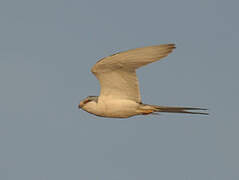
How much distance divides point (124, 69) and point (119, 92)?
2.69 feet

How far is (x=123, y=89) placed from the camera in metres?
12.7

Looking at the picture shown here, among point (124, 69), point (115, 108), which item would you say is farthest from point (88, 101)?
point (124, 69)

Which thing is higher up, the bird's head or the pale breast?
the bird's head

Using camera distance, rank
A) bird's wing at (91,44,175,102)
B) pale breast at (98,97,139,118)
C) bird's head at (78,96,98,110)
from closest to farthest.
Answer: bird's wing at (91,44,175,102)
pale breast at (98,97,139,118)
bird's head at (78,96,98,110)

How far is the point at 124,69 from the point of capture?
12211 mm

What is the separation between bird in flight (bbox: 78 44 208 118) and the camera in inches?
472

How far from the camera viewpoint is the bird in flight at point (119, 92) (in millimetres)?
12000

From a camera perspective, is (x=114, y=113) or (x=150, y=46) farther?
(x=114, y=113)

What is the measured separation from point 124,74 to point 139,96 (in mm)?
725

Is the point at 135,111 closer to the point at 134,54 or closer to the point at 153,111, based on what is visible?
the point at 153,111

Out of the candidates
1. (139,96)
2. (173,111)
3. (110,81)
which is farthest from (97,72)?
(173,111)

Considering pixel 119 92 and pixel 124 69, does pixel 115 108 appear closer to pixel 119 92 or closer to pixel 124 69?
pixel 119 92

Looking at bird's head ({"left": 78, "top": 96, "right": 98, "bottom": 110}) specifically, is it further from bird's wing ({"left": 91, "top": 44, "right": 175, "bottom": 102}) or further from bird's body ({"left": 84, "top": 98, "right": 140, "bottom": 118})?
bird's wing ({"left": 91, "top": 44, "right": 175, "bottom": 102})

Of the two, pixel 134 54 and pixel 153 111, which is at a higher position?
pixel 134 54
